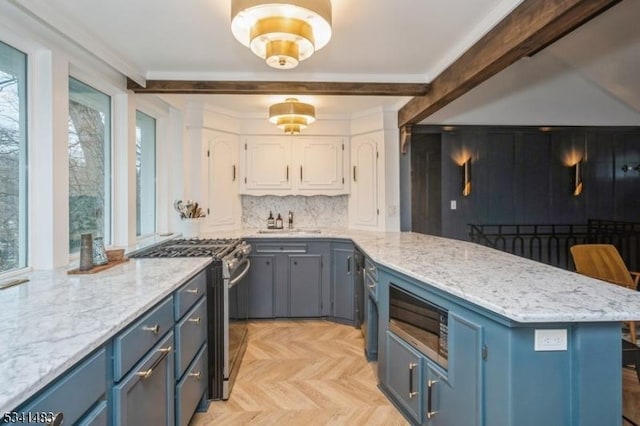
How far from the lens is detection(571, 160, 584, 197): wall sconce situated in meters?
4.79

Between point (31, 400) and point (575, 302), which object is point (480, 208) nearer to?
point (575, 302)

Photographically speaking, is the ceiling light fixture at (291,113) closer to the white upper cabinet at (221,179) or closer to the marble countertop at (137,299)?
the white upper cabinet at (221,179)

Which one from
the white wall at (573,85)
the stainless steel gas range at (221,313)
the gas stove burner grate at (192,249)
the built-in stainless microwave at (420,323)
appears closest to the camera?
the built-in stainless microwave at (420,323)

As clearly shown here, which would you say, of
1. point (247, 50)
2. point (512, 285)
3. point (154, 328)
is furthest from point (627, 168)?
point (154, 328)

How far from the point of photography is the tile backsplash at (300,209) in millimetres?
4434

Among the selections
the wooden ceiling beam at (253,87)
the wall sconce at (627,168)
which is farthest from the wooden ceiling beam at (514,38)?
the wall sconce at (627,168)

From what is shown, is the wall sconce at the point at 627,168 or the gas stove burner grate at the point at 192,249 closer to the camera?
the gas stove burner grate at the point at 192,249

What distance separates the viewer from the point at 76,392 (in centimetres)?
96

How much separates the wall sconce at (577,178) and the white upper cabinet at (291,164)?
331 cm

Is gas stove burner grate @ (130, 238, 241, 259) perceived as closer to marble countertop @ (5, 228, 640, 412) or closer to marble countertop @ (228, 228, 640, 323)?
marble countertop @ (5, 228, 640, 412)

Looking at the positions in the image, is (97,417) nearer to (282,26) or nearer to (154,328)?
(154,328)

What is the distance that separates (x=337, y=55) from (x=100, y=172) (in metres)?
1.94

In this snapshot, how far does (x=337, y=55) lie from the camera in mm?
2447

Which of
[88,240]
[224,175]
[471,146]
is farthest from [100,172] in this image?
[471,146]
